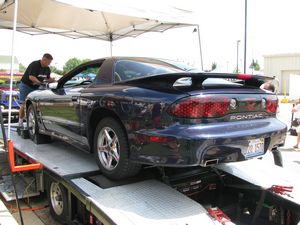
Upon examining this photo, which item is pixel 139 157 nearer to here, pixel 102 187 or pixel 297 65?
pixel 102 187

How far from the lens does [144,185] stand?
11.0ft

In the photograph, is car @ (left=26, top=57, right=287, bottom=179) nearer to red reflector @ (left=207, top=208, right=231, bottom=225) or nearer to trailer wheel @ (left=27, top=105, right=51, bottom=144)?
red reflector @ (left=207, top=208, right=231, bottom=225)

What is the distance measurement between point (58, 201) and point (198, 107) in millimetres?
2157

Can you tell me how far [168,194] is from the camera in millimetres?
3203

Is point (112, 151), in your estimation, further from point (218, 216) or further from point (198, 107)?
point (218, 216)

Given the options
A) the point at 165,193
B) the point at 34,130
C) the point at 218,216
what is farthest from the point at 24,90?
the point at 218,216

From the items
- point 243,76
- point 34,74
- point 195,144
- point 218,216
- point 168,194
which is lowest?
point 218,216

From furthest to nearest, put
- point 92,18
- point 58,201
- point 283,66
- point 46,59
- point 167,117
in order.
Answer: point 283,66, point 92,18, point 46,59, point 58,201, point 167,117

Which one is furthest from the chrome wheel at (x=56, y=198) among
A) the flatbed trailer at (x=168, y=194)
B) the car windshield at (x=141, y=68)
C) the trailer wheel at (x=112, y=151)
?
the car windshield at (x=141, y=68)

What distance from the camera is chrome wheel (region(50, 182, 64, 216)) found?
155 inches

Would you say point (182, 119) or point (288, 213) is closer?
point (182, 119)

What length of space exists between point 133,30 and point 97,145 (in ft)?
19.3

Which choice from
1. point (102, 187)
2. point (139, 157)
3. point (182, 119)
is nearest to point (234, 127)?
point (182, 119)

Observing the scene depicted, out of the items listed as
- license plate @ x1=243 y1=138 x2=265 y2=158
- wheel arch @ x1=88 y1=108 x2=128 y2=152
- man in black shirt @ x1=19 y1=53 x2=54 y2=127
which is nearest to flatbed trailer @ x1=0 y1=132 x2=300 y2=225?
wheel arch @ x1=88 y1=108 x2=128 y2=152
